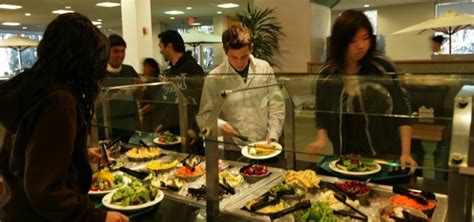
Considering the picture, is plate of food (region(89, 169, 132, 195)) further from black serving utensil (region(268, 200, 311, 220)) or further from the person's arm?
black serving utensil (region(268, 200, 311, 220))

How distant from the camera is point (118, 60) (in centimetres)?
328

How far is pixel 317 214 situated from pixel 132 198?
71cm

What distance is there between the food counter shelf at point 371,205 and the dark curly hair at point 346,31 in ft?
2.24

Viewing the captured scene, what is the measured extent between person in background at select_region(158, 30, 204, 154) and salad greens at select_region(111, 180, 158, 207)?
549 mm

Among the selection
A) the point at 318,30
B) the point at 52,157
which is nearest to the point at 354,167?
the point at 52,157

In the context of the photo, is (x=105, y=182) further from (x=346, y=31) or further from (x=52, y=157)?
(x=346, y=31)

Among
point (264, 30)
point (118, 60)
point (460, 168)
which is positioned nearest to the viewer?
point (460, 168)

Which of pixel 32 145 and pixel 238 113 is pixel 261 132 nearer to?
pixel 238 113

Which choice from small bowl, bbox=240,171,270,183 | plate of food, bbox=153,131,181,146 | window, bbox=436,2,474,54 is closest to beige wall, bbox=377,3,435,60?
window, bbox=436,2,474,54

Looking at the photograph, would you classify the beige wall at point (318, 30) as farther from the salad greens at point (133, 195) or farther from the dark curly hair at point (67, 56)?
the dark curly hair at point (67, 56)

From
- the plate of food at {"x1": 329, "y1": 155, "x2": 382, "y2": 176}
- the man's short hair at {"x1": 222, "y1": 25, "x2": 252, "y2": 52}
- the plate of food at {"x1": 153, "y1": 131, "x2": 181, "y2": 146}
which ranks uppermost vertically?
the man's short hair at {"x1": 222, "y1": 25, "x2": 252, "y2": 52}

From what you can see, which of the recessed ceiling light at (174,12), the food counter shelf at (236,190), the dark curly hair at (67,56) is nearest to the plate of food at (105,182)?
the food counter shelf at (236,190)

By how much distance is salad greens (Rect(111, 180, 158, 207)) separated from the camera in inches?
57.6

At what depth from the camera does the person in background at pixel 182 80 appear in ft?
7.04
